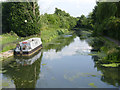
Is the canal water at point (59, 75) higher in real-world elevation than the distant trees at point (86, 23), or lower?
lower

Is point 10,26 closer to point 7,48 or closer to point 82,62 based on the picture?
point 7,48

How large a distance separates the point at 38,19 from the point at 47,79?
85.2ft

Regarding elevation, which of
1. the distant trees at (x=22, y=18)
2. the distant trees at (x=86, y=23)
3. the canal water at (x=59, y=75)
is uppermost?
the distant trees at (x=86, y=23)

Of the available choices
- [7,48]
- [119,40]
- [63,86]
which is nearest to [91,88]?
[63,86]

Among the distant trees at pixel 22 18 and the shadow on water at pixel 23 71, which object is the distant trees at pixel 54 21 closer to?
the distant trees at pixel 22 18

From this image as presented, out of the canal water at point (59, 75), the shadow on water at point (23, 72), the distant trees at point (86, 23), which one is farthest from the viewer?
the distant trees at point (86, 23)

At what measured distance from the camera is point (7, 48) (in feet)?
72.6

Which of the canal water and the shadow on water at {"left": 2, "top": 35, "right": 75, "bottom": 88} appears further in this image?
the shadow on water at {"left": 2, "top": 35, "right": 75, "bottom": 88}

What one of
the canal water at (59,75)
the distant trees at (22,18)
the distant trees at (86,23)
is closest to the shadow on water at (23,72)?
the canal water at (59,75)

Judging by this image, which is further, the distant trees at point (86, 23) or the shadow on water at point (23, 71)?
the distant trees at point (86, 23)

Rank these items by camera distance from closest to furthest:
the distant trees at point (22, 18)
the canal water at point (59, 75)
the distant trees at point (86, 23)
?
the canal water at point (59, 75) < the distant trees at point (22, 18) < the distant trees at point (86, 23)


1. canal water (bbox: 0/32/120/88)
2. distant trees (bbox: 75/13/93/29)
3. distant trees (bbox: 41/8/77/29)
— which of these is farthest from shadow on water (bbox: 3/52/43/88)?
distant trees (bbox: 75/13/93/29)

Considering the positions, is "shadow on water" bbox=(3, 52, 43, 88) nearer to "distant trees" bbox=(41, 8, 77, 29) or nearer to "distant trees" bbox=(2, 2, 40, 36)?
"distant trees" bbox=(2, 2, 40, 36)

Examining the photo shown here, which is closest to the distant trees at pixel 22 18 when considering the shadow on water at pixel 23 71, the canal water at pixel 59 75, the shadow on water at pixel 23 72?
the shadow on water at pixel 23 71
